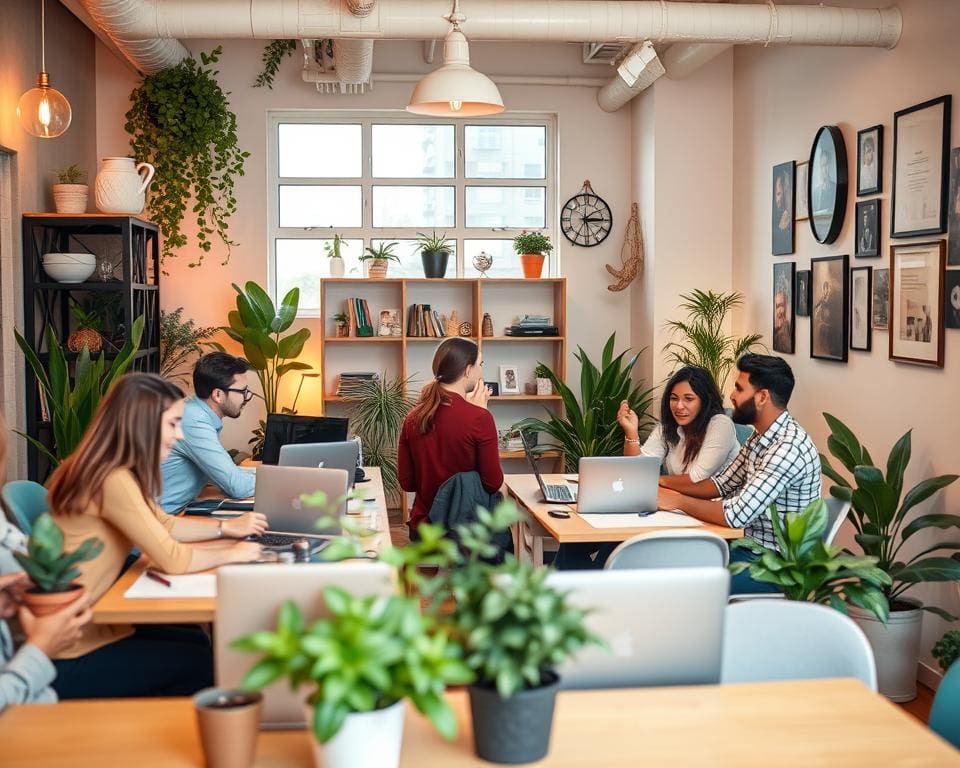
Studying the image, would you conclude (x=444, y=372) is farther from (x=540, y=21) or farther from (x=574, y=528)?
(x=540, y=21)

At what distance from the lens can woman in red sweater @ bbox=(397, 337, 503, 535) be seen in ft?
14.6

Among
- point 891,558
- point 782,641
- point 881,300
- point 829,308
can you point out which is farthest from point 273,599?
point 829,308

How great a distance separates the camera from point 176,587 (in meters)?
2.99

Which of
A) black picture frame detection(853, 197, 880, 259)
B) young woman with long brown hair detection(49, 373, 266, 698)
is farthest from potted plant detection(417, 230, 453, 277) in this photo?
young woman with long brown hair detection(49, 373, 266, 698)

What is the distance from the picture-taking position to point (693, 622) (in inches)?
76.0

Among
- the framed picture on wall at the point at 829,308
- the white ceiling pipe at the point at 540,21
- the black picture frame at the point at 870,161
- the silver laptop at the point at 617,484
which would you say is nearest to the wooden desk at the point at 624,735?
the silver laptop at the point at 617,484

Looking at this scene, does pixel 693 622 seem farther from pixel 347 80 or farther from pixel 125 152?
pixel 125 152

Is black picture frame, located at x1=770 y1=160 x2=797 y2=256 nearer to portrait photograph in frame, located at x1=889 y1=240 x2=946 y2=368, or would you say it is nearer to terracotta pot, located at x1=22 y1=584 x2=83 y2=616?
portrait photograph in frame, located at x1=889 y1=240 x2=946 y2=368

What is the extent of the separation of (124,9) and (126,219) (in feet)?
5.58

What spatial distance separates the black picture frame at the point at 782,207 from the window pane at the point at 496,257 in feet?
6.97

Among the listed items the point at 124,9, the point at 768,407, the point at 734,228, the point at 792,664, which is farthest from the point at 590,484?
the point at 734,228

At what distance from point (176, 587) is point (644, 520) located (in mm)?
1785

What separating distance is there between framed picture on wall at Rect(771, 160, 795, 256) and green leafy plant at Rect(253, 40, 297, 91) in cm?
338

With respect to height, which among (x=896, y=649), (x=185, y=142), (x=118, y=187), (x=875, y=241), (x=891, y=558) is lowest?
(x=896, y=649)
